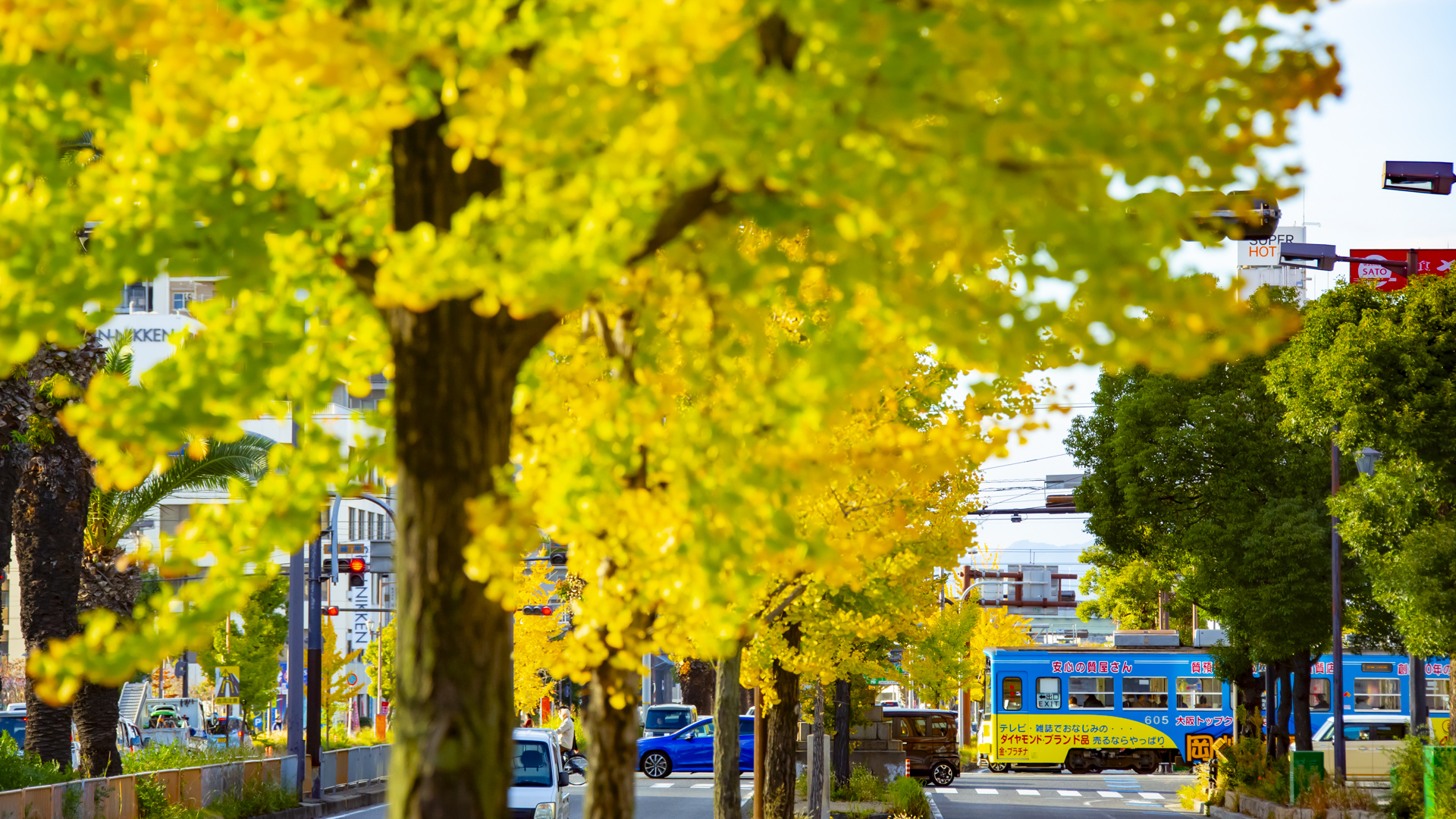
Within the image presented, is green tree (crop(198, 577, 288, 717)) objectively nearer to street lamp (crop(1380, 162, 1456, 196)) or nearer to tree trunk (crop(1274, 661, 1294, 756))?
tree trunk (crop(1274, 661, 1294, 756))

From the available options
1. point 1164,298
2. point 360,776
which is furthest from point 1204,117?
point 360,776

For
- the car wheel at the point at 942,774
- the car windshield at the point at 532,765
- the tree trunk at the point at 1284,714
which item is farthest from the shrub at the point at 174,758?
the tree trunk at the point at 1284,714

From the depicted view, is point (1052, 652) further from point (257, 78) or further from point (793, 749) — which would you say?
point (257, 78)

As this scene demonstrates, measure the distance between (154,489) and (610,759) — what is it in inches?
809

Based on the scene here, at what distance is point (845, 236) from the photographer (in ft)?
16.1

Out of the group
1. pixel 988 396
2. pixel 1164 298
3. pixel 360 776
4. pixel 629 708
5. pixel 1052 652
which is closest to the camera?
pixel 1164 298

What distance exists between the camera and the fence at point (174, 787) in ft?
57.7

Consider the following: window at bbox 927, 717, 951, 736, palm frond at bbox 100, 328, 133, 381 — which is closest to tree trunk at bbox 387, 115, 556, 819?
palm frond at bbox 100, 328, 133, 381

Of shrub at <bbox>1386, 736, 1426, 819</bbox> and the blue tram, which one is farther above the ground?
shrub at <bbox>1386, 736, 1426, 819</bbox>

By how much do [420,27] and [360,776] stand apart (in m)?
31.4

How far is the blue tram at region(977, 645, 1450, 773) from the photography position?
46.6 meters

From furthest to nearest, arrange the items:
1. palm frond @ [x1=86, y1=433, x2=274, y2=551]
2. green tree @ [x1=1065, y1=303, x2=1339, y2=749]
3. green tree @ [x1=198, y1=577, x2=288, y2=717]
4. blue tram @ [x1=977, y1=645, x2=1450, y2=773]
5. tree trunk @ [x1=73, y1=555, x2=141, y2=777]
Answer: green tree @ [x1=198, y1=577, x2=288, y2=717] < blue tram @ [x1=977, y1=645, x2=1450, y2=773] < green tree @ [x1=1065, y1=303, x2=1339, y2=749] < palm frond @ [x1=86, y1=433, x2=274, y2=551] < tree trunk @ [x1=73, y1=555, x2=141, y2=777]

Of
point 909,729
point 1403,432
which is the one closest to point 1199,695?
point 909,729

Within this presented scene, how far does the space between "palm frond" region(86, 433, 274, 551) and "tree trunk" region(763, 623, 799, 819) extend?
9997 mm
